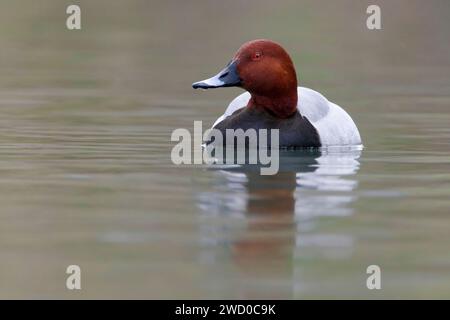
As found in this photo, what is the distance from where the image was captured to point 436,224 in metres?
7.87

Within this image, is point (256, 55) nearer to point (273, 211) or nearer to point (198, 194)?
point (198, 194)

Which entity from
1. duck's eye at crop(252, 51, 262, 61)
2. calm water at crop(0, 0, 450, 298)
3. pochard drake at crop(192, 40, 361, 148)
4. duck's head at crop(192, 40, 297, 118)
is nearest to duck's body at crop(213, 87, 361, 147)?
pochard drake at crop(192, 40, 361, 148)

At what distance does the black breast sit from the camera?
37.2 ft

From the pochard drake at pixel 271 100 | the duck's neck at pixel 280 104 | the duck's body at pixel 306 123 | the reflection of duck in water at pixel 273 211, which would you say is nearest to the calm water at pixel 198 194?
the reflection of duck in water at pixel 273 211

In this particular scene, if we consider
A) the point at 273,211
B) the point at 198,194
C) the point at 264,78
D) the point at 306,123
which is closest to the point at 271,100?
the point at 264,78

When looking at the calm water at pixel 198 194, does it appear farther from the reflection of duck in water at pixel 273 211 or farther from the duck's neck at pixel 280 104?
the duck's neck at pixel 280 104

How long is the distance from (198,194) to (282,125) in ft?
9.16

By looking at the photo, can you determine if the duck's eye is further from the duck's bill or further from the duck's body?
the duck's body

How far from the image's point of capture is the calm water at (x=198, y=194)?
649 centimetres

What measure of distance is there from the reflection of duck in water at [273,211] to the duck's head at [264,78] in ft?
2.38

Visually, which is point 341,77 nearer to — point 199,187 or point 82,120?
point 82,120

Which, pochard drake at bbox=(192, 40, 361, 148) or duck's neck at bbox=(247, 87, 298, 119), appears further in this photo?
duck's neck at bbox=(247, 87, 298, 119)

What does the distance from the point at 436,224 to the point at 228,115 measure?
171 inches

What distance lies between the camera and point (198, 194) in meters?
8.82
